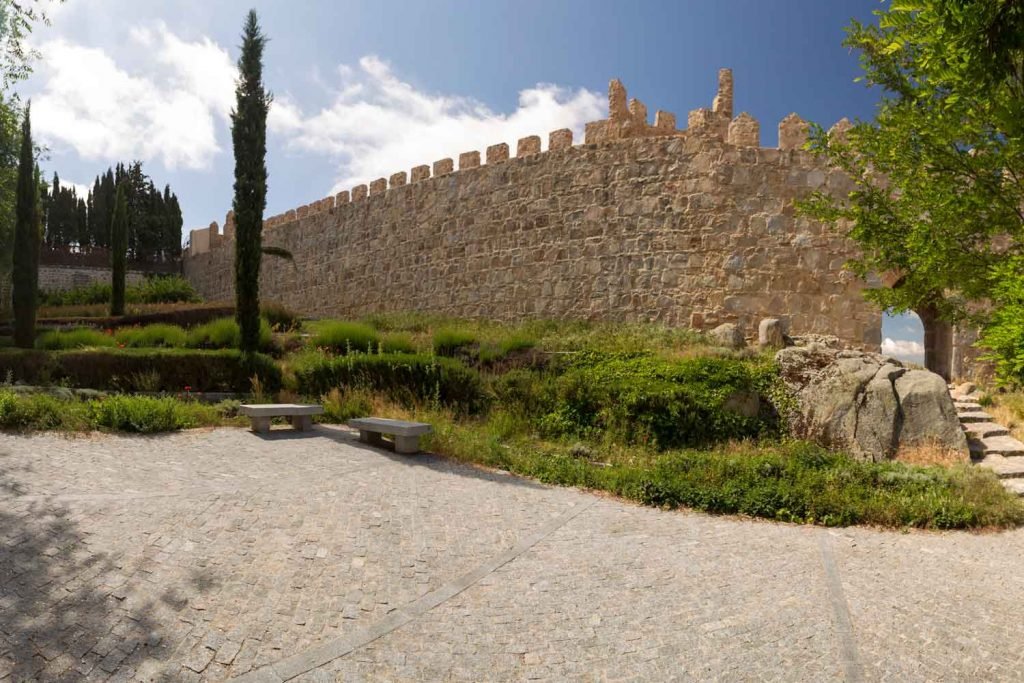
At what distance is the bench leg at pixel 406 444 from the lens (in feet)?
27.2

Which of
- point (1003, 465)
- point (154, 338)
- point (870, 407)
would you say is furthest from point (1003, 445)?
point (154, 338)

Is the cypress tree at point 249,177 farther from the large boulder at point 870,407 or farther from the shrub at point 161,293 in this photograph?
the shrub at point 161,293

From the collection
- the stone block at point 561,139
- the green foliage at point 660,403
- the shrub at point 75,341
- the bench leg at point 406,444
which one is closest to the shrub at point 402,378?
the green foliage at point 660,403

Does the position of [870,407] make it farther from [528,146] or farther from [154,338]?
[154,338]

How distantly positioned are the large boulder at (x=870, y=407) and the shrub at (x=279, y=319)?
12.9 meters

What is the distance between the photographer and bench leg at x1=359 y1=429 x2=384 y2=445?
28.8 ft

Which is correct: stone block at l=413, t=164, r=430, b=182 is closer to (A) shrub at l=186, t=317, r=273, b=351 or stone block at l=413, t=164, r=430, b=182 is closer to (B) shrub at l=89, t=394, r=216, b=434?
(A) shrub at l=186, t=317, r=273, b=351

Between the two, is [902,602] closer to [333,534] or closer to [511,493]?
[511,493]

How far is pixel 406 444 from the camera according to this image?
829 centimetres

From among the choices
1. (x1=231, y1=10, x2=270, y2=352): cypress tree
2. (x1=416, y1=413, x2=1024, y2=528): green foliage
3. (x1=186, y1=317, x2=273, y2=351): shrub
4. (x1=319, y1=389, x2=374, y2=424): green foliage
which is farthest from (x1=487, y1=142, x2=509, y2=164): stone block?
(x1=416, y1=413, x2=1024, y2=528): green foliage

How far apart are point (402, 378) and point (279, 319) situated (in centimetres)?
856

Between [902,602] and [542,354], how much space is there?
7.91 m

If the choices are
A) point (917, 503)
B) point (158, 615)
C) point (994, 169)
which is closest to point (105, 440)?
point (158, 615)

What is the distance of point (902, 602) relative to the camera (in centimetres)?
453
